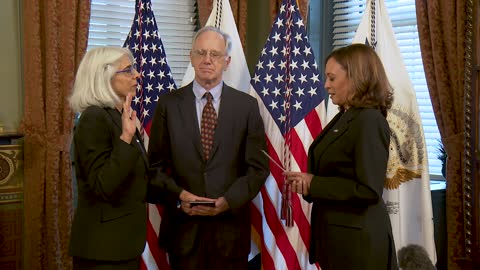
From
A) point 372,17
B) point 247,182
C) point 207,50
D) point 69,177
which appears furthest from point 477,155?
point 69,177

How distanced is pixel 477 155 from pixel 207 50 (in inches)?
58.3

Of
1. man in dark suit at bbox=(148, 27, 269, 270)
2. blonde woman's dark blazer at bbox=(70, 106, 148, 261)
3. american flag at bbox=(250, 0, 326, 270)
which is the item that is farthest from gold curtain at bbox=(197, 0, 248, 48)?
blonde woman's dark blazer at bbox=(70, 106, 148, 261)

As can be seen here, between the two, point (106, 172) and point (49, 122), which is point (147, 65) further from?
point (106, 172)

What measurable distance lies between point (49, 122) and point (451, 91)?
2.40 metres

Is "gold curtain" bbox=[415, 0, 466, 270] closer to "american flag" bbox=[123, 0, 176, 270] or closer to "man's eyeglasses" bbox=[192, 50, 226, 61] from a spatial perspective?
"man's eyeglasses" bbox=[192, 50, 226, 61]

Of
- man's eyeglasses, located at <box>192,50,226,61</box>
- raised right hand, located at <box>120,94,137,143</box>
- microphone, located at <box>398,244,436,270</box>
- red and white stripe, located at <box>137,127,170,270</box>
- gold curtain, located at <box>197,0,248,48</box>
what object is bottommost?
red and white stripe, located at <box>137,127,170,270</box>

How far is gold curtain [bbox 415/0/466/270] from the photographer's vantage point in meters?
3.32

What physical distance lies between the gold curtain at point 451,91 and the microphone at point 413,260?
171 centimetres

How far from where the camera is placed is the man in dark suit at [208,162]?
2.61 metres

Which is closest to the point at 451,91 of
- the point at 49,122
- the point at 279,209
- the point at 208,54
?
the point at 279,209

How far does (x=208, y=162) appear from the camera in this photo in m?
2.62

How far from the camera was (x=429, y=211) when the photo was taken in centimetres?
315

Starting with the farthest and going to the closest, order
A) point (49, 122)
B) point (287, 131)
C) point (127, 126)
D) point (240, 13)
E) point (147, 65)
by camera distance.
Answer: point (240, 13), point (49, 122), point (147, 65), point (287, 131), point (127, 126)

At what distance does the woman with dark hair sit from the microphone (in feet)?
0.69
